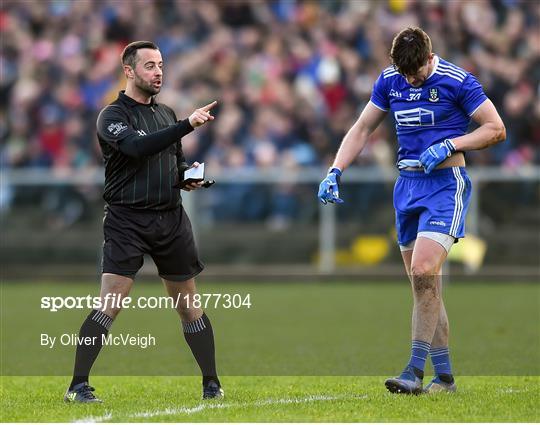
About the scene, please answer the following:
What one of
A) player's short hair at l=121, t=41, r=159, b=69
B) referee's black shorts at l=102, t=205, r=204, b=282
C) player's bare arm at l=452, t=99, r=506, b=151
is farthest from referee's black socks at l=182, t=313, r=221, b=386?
player's bare arm at l=452, t=99, r=506, b=151

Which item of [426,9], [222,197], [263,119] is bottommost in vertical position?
[222,197]

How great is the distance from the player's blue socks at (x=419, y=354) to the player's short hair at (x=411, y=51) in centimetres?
176

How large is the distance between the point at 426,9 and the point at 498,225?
4008mm

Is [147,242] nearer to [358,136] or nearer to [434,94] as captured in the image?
[358,136]

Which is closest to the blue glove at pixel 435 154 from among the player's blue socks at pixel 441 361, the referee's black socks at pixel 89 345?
the player's blue socks at pixel 441 361

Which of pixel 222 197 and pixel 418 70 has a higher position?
pixel 418 70

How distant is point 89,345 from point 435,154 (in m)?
2.50

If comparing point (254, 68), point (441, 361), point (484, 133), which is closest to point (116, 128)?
point (484, 133)

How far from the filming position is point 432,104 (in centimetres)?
847

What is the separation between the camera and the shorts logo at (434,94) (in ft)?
27.7

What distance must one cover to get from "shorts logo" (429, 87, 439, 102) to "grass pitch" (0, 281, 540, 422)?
1.93 m

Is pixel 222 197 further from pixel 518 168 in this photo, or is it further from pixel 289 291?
pixel 518 168

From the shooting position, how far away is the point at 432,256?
8312mm

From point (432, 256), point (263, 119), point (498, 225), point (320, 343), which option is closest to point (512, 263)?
point (498, 225)
